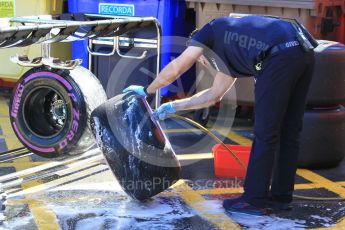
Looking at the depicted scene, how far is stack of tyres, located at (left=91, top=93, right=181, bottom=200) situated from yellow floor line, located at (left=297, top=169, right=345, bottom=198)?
154 cm

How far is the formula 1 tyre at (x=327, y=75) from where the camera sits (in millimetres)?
5305

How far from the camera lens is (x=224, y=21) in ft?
13.9

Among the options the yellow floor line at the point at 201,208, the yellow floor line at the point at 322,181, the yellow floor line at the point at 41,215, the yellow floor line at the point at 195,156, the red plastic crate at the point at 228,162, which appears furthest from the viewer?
the yellow floor line at the point at 195,156

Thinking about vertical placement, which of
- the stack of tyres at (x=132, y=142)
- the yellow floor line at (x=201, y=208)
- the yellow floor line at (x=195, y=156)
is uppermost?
the stack of tyres at (x=132, y=142)

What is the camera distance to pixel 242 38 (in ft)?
13.6

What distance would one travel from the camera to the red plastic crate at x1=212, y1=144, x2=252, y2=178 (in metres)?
5.17

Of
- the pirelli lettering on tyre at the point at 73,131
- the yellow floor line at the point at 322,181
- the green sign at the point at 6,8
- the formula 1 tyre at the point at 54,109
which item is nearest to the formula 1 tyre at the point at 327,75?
the yellow floor line at the point at 322,181

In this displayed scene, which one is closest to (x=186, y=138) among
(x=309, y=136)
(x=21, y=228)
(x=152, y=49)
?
(x=152, y=49)

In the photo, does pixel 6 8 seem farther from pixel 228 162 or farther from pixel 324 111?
pixel 324 111

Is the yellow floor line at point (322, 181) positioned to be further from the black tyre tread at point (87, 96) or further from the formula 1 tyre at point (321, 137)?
the black tyre tread at point (87, 96)

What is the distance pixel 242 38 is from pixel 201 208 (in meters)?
1.32

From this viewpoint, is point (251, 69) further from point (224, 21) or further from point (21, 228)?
point (21, 228)

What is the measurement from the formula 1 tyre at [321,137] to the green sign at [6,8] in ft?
14.8

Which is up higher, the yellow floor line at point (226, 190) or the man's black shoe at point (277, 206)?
the man's black shoe at point (277, 206)
